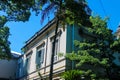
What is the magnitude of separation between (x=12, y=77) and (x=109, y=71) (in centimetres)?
1852

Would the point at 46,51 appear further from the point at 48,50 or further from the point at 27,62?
the point at 27,62

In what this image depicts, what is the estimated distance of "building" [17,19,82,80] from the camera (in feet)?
61.9

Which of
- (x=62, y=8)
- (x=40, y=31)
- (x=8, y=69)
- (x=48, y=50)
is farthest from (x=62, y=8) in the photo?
(x=8, y=69)

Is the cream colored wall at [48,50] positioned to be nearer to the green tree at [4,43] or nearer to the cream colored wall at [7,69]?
the green tree at [4,43]

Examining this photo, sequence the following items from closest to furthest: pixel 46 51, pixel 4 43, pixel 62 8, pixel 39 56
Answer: pixel 62 8, pixel 46 51, pixel 39 56, pixel 4 43

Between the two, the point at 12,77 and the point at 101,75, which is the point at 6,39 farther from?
the point at 101,75

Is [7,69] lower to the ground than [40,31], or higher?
lower

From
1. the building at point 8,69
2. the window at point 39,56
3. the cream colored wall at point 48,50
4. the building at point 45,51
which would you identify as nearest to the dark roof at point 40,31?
the building at point 45,51

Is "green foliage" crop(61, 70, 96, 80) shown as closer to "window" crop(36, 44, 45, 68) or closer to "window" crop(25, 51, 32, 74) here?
"window" crop(36, 44, 45, 68)

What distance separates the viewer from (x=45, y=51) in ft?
74.0

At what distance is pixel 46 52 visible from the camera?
2228cm

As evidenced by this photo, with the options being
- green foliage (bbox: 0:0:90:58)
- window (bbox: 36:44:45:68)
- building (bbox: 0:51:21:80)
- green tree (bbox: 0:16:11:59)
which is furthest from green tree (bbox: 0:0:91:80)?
building (bbox: 0:51:21:80)

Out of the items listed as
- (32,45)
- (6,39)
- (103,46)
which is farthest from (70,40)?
(6,39)

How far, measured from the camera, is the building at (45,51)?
61.9 ft
